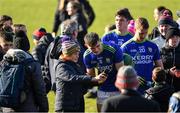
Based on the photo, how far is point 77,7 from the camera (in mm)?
15117

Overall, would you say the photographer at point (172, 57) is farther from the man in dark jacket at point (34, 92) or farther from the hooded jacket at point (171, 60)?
the man in dark jacket at point (34, 92)

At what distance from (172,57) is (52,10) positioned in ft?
47.2

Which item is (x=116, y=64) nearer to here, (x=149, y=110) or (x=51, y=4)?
(x=149, y=110)

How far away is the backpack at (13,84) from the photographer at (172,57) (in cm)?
280

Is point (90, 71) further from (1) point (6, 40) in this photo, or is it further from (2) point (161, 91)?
(1) point (6, 40)

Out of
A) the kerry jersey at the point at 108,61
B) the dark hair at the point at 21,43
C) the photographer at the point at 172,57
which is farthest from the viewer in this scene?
the photographer at the point at 172,57

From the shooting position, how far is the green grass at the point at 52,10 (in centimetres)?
2188

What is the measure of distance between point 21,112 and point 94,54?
5.58ft

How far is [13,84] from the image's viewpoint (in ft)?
26.5

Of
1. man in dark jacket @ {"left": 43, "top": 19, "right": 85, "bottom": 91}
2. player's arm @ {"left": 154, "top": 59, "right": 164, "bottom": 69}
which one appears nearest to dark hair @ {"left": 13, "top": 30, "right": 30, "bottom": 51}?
man in dark jacket @ {"left": 43, "top": 19, "right": 85, "bottom": 91}

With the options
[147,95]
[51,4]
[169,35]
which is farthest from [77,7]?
[51,4]

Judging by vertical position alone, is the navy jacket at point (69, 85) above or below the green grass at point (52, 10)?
below

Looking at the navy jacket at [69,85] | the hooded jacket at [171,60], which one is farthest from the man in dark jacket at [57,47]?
the hooded jacket at [171,60]

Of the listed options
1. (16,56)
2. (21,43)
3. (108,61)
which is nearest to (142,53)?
(108,61)
